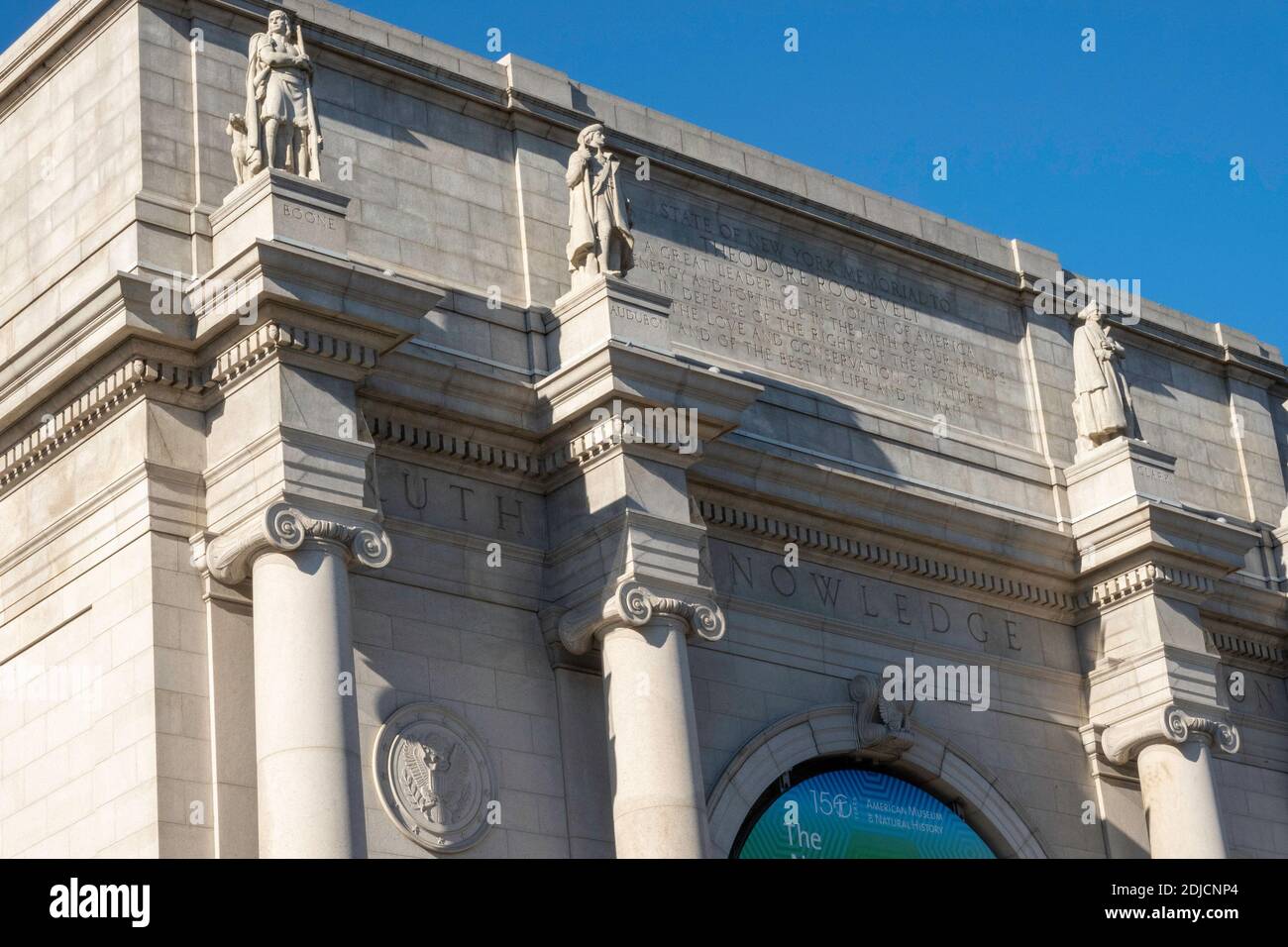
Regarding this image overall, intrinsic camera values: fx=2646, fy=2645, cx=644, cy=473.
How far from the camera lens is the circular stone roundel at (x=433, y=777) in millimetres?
27406

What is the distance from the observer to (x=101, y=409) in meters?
27.8

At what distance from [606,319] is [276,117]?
456cm

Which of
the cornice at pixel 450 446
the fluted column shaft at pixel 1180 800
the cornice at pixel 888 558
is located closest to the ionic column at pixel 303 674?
the cornice at pixel 450 446

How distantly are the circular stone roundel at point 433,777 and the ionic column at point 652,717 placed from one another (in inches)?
58.9

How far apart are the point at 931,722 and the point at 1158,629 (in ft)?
11.6

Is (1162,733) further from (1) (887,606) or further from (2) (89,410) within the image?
(2) (89,410)

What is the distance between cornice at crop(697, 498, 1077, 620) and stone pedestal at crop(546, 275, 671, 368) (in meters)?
2.40

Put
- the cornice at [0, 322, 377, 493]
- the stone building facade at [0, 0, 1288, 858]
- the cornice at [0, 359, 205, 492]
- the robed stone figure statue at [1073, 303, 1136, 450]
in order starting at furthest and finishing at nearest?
1. the robed stone figure statue at [1073, 303, 1136, 450]
2. the cornice at [0, 359, 205, 492]
3. the cornice at [0, 322, 377, 493]
4. the stone building facade at [0, 0, 1288, 858]

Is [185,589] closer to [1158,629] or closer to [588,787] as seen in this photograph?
[588,787]

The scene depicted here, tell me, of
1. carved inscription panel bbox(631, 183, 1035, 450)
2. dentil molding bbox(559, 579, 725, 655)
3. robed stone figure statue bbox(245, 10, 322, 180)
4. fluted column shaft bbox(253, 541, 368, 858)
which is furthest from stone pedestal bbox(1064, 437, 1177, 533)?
fluted column shaft bbox(253, 541, 368, 858)

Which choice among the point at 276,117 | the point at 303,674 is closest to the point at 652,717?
the point at 303,674

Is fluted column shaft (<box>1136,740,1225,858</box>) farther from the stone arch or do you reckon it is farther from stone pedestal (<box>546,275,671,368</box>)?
stone pedestal (<box>546,275,671,368</box>)

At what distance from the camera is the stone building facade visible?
26688mm
